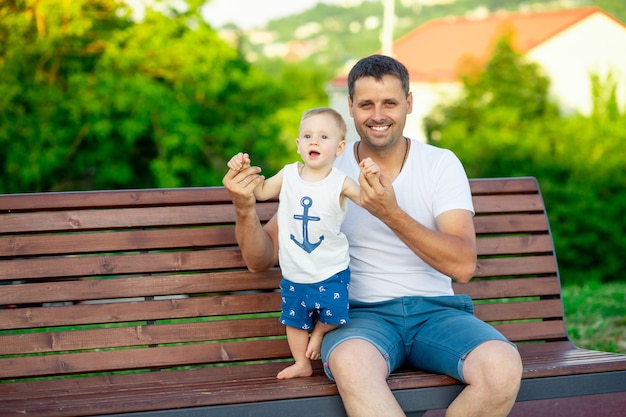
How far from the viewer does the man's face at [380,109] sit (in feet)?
11.0

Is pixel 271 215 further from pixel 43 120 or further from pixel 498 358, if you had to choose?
pixel 43 120

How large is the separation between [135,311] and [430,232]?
1.22m

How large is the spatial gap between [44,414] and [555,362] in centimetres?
182

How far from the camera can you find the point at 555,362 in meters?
3.28

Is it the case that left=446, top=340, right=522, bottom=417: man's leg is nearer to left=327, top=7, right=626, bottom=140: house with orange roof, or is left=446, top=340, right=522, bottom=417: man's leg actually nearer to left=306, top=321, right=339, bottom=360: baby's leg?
left=306, top=321, right=339, bottom=360: baby's leg

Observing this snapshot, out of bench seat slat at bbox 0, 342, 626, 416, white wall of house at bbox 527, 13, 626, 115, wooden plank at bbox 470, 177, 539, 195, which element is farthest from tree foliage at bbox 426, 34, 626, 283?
white wall of house at bbox 527, 13, 626, 115

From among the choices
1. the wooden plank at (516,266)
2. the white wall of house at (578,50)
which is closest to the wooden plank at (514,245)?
the wooden plank at (516,266)

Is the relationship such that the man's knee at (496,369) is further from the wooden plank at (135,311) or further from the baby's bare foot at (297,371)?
the wooden plank at (135,311)

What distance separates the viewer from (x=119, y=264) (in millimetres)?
3527

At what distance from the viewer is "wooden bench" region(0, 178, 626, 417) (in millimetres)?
3244

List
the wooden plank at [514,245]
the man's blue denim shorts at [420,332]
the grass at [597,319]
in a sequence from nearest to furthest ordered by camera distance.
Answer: the man's blue denim shorts at [420,332] < the wooden plank at [514,245] < the grass at [597,319]

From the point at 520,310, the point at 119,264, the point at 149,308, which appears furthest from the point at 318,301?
the point at 520,310

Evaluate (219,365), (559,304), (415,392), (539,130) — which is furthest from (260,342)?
(539,130)

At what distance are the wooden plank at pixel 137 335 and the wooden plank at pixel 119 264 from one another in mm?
230
